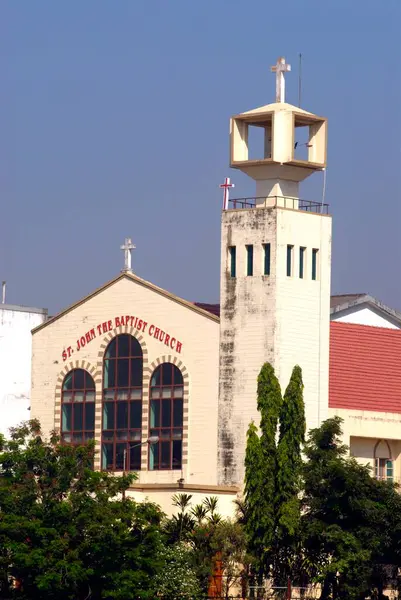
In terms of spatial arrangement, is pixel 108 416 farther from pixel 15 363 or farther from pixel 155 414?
pixel 15 363

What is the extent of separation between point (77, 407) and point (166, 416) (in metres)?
5.24

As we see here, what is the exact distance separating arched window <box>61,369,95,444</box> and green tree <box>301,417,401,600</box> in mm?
14482

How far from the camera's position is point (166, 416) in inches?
3364

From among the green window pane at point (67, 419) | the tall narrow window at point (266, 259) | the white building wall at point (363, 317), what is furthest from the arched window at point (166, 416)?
the white building wall at point (363, 317)

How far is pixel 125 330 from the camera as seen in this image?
87.8 meters

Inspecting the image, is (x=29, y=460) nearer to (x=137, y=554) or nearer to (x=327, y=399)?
(x=137, y=554)

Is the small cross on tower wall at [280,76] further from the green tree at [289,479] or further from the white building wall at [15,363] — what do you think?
the white building wall at [15,363]

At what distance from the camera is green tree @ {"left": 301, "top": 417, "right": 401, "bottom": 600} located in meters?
74.2

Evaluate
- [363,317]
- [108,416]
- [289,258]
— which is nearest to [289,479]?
[289,258]

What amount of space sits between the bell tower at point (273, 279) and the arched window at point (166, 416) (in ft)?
9.12

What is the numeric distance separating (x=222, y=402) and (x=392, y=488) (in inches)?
377

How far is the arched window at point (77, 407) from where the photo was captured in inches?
3467

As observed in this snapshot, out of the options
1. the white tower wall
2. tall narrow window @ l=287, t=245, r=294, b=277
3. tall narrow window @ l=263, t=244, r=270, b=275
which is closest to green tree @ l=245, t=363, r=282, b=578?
the white tower wall

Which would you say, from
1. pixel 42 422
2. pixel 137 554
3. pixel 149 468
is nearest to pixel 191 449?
pixel 149 468
